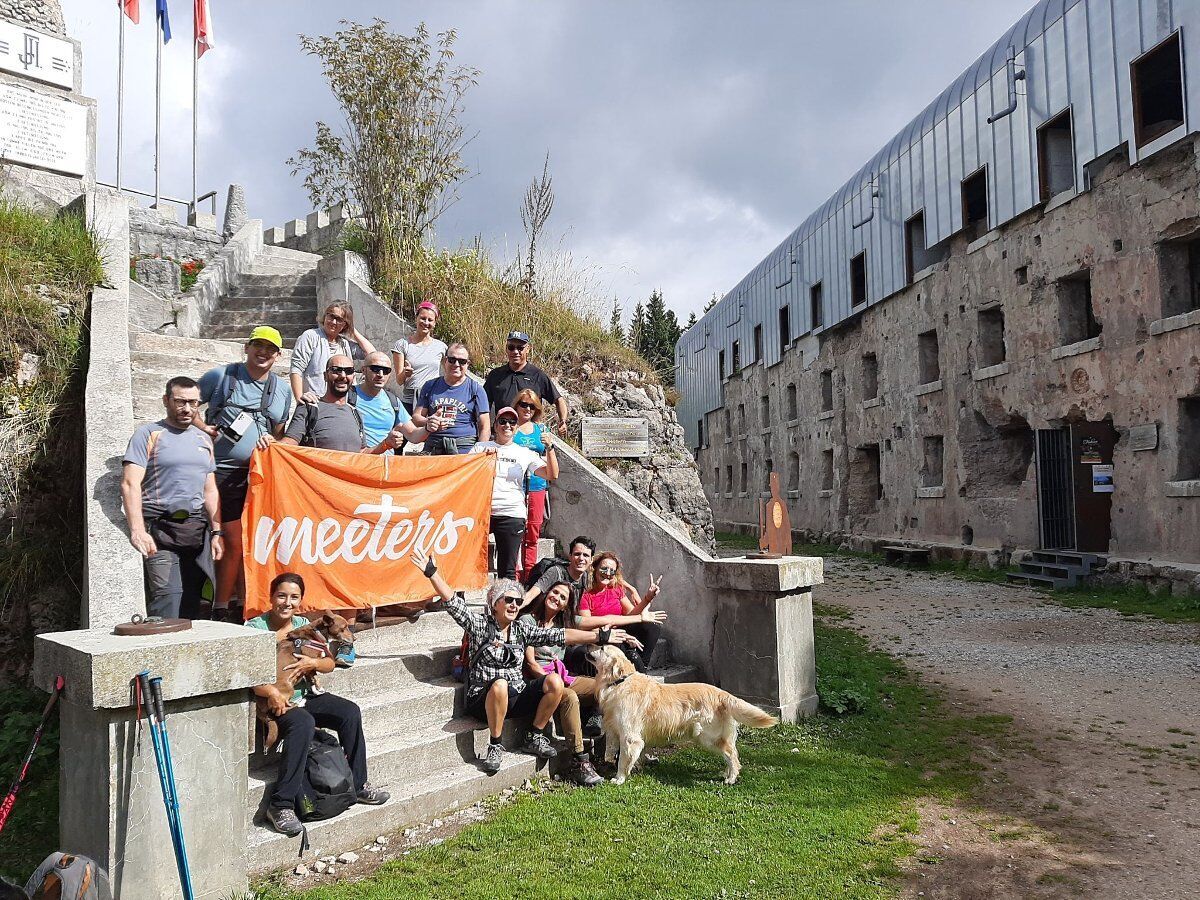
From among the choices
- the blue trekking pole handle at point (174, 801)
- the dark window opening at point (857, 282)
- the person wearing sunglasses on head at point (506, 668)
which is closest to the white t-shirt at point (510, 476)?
the person wearing sunglasses on head at point (506, 668)

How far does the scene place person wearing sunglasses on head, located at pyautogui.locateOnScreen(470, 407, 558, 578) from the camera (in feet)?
21.5

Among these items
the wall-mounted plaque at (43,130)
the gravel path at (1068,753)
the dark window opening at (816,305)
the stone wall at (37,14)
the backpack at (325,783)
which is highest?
the stone wall at (37,14)

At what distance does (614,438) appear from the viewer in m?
10.9

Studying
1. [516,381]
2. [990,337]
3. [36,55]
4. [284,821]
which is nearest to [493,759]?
[284,821]

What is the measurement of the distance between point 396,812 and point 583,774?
125 centimetres

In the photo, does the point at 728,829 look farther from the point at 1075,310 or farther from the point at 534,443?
the point at 1075,310

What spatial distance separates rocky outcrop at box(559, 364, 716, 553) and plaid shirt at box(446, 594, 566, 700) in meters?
5.44

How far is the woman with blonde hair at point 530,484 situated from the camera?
682 cm

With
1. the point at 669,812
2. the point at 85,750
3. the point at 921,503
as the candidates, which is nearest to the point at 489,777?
the point at 669,812

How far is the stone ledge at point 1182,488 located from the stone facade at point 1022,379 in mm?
33

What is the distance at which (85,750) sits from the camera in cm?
326

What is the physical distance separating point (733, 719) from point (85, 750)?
349cm

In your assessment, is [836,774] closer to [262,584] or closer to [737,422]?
[262,584]

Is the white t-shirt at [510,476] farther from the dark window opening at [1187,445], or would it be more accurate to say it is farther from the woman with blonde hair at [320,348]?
the dark window opening at [1187,445]
